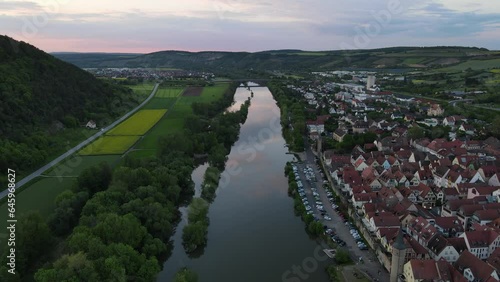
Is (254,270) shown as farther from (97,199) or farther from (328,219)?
(97,199)

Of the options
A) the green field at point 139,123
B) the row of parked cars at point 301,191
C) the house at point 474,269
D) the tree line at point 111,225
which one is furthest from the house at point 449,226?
the green field at point 139,123

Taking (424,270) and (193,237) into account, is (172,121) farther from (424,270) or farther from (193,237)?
(424,270)

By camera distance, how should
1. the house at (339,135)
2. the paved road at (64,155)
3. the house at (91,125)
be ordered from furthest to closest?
1. the house at (91,125)
2. the house at (339,135)
3. the paved road at (64,155)

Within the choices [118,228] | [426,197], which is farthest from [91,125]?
[426,197]

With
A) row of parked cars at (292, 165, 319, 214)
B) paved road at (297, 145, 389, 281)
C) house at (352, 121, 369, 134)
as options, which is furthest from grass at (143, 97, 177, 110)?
paved road at (297, 145, 389, 281)

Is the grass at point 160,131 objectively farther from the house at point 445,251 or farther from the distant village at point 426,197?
the house at point 445,251

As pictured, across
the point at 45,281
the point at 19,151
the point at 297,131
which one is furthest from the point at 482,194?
the point at 19,151

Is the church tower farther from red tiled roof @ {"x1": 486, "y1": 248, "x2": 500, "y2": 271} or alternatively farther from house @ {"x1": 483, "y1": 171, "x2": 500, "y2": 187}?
house @ {"x1": 483, "y1": 171, "x2": 500, "y2": 187}

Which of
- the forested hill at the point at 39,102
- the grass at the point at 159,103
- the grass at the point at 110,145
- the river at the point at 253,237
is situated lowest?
the river at the point at 253,237
